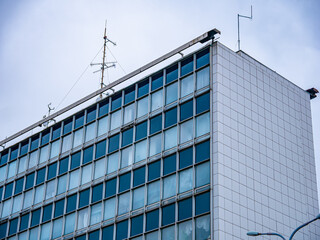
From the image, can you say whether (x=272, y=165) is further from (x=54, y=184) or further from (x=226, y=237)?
(x=54, y=184)

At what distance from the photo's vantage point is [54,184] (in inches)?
2566

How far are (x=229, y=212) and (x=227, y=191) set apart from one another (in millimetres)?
1580

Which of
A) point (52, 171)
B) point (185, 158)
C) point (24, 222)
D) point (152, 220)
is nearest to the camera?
point (185, 158)

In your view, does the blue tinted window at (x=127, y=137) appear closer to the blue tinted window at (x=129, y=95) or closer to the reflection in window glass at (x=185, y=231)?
the blue tinted window at (x=129, y=95)

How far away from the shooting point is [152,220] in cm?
5334

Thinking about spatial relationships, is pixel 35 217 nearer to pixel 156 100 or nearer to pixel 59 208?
pixel 59 208

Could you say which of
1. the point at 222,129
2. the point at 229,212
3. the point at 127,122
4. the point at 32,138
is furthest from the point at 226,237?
the point at 32,138

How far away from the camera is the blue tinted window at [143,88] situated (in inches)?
2361

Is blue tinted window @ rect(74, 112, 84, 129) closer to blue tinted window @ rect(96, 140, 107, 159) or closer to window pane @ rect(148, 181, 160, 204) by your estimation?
blue tinted window @ rect(96, 140, 107, 159)

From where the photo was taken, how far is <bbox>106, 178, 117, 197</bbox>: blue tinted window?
58281mm

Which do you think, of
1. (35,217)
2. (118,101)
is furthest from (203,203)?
(35,217)

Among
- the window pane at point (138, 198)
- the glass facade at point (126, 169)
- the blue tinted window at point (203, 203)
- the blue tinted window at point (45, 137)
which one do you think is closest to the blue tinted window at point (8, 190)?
the glass facade at point (126, 169)

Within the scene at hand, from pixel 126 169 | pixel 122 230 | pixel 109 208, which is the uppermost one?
pixel 126 169

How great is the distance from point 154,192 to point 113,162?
6.86 m
